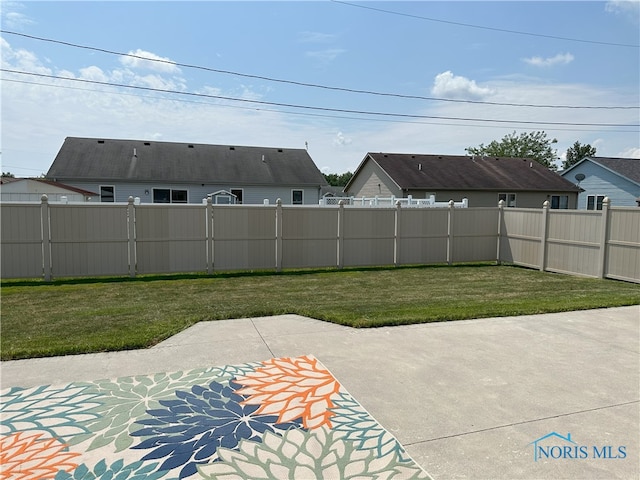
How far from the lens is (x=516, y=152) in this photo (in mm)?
51062

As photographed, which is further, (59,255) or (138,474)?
(59,255)

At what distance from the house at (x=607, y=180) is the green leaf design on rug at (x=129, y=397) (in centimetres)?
2809

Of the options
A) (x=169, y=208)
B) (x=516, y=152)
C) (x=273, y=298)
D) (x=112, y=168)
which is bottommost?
(x=273, y=298)

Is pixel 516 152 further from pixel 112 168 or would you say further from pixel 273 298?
pixel 273 298

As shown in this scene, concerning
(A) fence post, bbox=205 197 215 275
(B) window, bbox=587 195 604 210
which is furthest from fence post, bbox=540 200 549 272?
(B) window, bbox=587 195 604 210

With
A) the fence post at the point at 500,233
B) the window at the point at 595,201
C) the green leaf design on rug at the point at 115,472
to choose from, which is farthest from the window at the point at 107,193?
the window at the point at 595,201

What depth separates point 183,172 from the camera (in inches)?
994

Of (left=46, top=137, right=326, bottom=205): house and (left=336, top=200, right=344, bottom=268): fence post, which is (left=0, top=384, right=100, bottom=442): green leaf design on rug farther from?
(left=46, top=137, right=326, bottom=205): house

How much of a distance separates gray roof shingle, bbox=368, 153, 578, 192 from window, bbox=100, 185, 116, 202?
15.3 metres

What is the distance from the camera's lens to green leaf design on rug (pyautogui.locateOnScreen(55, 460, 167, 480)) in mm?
2900

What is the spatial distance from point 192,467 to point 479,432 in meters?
2.11

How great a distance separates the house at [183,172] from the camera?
943 inches

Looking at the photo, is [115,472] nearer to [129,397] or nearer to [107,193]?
[129,397]

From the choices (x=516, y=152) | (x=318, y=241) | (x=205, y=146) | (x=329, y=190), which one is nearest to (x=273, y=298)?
(x=318, y=241)
